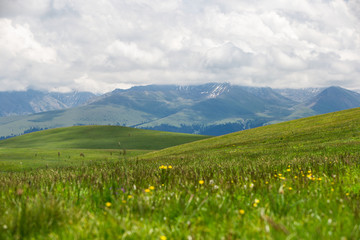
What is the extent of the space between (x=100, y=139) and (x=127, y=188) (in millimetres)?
155049

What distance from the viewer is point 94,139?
154 metres

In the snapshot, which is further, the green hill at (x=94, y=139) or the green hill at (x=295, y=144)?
the green hill at (x=94, y=139)

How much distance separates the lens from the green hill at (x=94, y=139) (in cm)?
13661

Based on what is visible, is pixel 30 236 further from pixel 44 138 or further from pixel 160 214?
pixel 44 138

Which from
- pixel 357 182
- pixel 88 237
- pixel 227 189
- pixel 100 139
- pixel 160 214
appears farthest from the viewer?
pixel 100 139

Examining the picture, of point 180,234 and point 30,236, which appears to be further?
point 30,236

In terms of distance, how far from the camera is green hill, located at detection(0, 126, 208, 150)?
5378 inches

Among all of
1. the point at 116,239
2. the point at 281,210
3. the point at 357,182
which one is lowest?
the point at 357,182

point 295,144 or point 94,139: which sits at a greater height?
point 295,144

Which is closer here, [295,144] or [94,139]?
[295,144]

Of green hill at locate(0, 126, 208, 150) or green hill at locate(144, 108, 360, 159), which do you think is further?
green hill at locate(0, 126, 208, 150)

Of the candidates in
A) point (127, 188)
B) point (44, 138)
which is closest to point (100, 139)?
point (44, 138)

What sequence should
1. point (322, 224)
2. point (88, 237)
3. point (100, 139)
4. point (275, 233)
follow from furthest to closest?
point (100, 139) < point (322, 224) < point (88, 237) < point (275, 233)

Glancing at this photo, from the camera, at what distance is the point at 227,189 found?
5.16m
